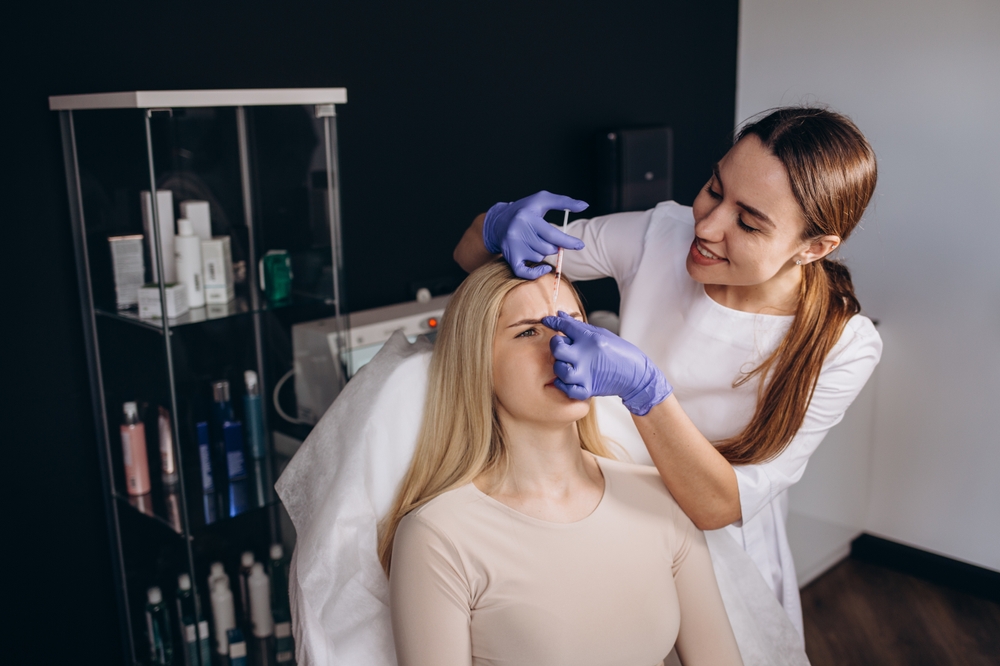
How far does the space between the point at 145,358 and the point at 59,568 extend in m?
0.60

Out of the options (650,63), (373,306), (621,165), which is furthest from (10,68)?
(650,63)

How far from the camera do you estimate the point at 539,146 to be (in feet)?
9.57

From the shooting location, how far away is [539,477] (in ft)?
4.73

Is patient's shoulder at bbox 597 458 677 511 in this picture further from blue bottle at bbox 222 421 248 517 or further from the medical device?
blue bottle at bbox 222 421 248 517

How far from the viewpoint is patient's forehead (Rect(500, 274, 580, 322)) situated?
139 centimetres

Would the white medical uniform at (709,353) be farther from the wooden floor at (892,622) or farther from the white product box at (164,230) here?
the wooden floor at (892,622)

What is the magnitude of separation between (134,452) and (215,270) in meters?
0.44

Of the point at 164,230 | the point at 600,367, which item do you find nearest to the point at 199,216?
the point at 164,230

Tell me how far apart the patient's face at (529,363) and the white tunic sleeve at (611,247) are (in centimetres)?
42

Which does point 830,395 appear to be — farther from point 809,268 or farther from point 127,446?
point 127,446

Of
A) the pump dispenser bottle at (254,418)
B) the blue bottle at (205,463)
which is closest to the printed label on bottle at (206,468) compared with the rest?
the blue bottle at (205,463)

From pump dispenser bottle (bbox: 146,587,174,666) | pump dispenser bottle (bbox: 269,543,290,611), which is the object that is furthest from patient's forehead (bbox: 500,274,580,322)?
pump dispenser bottle (bbox: 146,587,174,666)

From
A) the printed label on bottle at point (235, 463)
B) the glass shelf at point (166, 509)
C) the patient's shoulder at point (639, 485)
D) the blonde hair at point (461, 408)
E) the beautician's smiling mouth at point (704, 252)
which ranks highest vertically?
the beautician's smiling mouth at point (704, 252)

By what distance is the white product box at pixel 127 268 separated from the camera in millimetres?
1840
